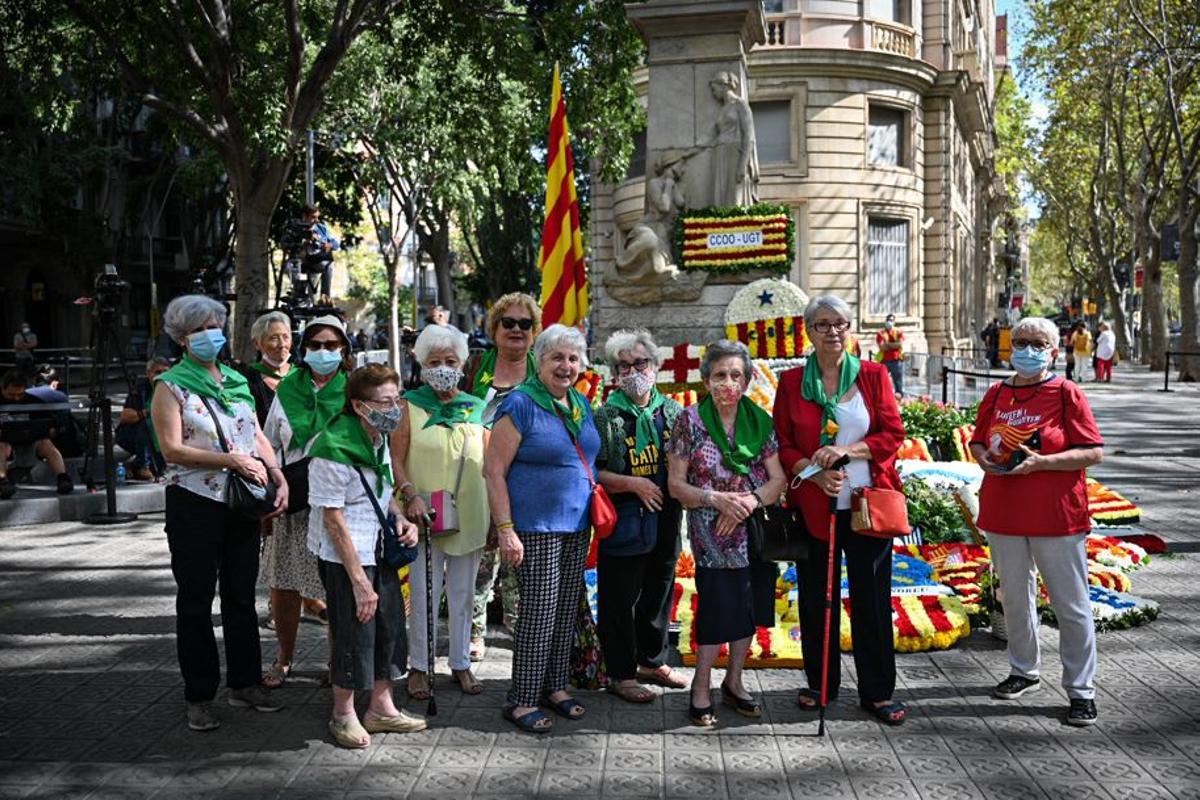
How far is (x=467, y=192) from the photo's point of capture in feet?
94.4

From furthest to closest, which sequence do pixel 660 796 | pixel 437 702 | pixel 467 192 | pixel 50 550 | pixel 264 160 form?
pixel 467 192 → pixel 264 160 → pixel 50 550 → pixel 437 702 → pixel 660 796

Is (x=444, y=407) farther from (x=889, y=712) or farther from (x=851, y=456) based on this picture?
(x=889, y=712)

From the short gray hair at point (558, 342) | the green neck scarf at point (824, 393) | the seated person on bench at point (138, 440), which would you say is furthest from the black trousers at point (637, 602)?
the seated person on bench at point (138, 440)

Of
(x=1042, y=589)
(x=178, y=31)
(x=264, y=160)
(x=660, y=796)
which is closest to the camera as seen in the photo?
(x=660, y=796)

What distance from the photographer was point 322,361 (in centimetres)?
562

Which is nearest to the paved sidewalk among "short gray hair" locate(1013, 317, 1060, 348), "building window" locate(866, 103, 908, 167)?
"short gray hair" locate(1013, 317, 1060, 348)

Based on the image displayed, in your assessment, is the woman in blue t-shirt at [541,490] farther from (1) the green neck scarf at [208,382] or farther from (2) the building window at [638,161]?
(2) the building window at [638,161]

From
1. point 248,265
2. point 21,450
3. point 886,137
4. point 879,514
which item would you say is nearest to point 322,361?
point 879,514

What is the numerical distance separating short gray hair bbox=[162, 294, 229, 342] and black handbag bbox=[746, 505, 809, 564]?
8.61 feet

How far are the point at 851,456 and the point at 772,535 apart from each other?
51cm

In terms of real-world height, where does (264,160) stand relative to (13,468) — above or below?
above

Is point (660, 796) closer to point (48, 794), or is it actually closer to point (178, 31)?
point (48, 794)

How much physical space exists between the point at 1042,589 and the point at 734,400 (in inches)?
118

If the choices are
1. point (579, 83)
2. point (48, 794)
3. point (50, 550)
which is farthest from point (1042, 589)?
point (579, 83)
